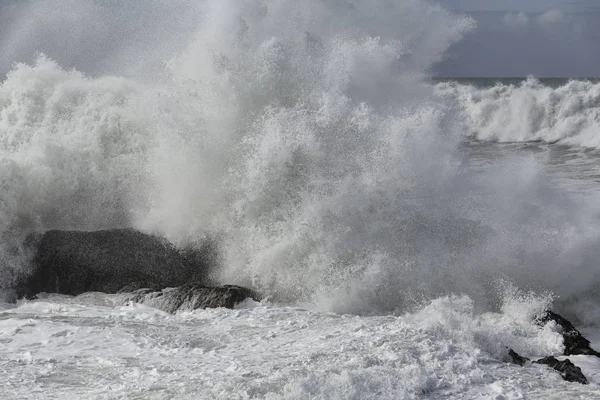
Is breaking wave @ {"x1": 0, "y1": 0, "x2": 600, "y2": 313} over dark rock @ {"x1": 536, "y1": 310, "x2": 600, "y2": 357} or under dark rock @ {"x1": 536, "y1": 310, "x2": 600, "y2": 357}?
→ over

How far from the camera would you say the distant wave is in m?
26.0

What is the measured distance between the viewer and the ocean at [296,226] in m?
5.72

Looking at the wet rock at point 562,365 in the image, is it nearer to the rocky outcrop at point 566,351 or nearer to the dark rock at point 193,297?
the rocky outcrop at point 566,351

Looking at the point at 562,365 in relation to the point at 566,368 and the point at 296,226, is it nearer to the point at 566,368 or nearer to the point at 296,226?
the point at 566,368

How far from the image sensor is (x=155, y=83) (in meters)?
13.5

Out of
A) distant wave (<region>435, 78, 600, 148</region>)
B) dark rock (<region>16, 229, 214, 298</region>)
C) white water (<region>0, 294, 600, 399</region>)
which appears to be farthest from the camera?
distant wave (<region>435, 78, 600, 148</region>)

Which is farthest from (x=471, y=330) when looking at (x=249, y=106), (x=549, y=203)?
(x=249, y=106)

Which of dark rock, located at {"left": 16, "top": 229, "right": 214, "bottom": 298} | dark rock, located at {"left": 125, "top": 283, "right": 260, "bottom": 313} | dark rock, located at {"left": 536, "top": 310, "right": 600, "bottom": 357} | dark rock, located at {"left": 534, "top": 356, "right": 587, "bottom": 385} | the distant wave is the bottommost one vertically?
dark rock, located at {"left": 534, "top": 356, "right": 587, "bottom": 385}

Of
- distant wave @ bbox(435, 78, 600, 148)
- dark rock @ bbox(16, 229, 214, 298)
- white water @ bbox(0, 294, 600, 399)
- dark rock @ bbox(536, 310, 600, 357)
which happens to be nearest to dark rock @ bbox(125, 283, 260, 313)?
white water @ bbox(0, 294, 600, 399)

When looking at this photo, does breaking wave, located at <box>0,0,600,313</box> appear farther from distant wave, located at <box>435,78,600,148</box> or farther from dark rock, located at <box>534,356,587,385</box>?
distant wave, located at <box>435,78,600,148</box>

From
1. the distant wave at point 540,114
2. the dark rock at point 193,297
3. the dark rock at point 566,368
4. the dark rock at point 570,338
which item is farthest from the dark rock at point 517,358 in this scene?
the distant wave at point 540,114

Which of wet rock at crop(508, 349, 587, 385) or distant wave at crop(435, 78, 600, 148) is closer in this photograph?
wet rock at crop(508, 349, 587, 385)

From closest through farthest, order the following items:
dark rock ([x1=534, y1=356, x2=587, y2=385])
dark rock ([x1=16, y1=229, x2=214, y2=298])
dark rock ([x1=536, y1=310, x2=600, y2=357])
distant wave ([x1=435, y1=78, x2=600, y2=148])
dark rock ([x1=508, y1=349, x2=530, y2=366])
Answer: dark rock ([x1=534, y1=356, x2=587, y2=385]) → dark rock ([x1=508, y1=349, x2=530, y2=366]) → dark rock ([x1=536, y1=310, x2=600, y2=357]) → dark rock ([x1=16, y1=229, x2=214, y2=298]) → distant wave ([x1=435, y1=78, x2=600, y2=148])

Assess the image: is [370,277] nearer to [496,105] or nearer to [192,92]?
[192,92]
